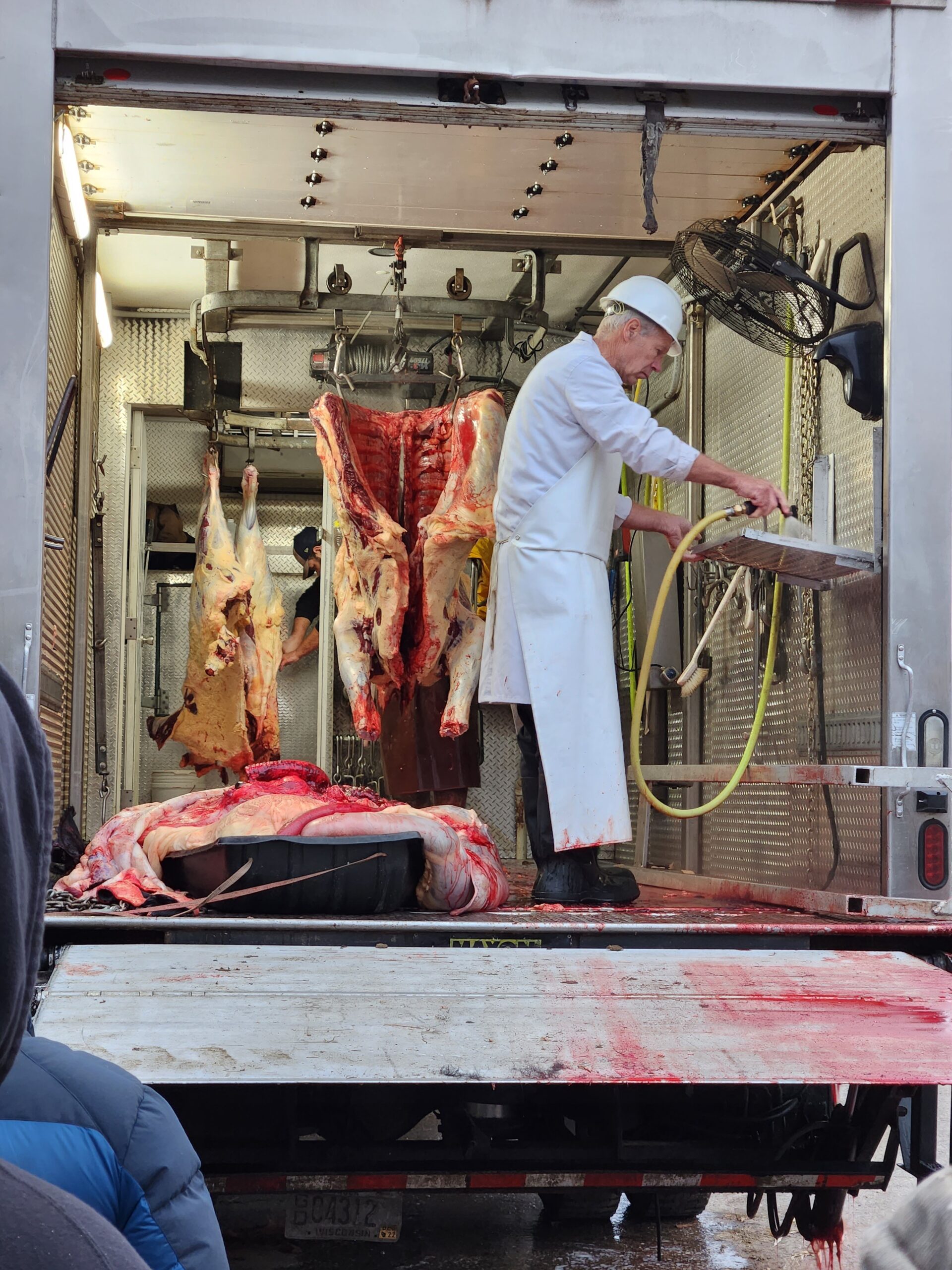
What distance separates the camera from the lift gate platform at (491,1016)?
3.11 metres

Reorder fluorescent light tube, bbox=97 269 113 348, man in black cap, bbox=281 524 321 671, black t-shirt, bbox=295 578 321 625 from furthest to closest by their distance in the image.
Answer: black t-shirt, bbox=295 578 321 625, man in black cap, bbox=281 524 321 671, fluorescent light tube, bbox=97 269 113 348

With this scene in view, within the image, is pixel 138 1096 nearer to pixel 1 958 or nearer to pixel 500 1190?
pixel 1 958

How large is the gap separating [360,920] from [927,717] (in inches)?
69.8

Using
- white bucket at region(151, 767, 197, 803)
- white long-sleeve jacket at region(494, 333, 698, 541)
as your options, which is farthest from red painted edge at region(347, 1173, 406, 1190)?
white bucket at region(151, 767, 197, 803)

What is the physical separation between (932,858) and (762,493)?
4.38 ft

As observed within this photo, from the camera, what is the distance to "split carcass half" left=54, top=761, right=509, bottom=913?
175 inches

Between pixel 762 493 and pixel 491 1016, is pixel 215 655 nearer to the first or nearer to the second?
pixel 762 493

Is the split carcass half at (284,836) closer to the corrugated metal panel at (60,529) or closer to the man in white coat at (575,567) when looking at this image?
the man in white coat at (575,567)

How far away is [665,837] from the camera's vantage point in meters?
7.80

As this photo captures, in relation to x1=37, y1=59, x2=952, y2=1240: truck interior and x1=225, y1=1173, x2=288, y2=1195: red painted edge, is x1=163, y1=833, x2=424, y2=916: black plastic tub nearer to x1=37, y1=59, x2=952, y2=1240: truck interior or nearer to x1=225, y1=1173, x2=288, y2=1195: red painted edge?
x1=37, y1=59, x2=952, y2=1240: truck interior

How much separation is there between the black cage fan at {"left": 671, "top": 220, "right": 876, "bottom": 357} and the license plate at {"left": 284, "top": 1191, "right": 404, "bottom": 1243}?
332 cm

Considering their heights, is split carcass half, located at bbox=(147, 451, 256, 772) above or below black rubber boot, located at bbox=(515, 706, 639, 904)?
above

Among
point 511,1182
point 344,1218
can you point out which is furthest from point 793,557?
point 344,1218

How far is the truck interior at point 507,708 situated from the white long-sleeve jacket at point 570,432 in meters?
0.40
